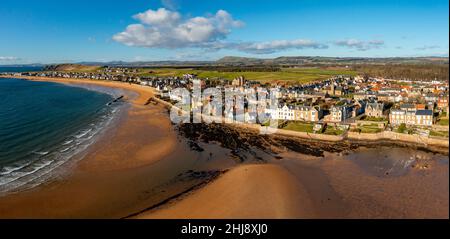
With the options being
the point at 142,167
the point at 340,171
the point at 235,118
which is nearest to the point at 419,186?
the point at 340,171

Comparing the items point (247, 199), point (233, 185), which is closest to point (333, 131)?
point (233, 185)

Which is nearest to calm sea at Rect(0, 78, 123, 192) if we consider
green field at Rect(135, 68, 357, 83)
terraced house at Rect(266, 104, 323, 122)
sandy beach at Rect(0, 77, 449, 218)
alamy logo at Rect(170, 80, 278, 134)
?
sandy beach at Rect(0, 77, 449, 218)

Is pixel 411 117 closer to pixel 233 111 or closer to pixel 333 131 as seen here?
pixel 333 131

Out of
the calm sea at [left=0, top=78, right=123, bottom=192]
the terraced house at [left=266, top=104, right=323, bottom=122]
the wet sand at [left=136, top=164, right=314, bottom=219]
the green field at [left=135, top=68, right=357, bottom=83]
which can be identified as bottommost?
the wet sand at [left=136, top=164, right=314, bottom=219]

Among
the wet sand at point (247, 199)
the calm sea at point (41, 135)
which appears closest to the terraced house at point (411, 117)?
the wet sand at point (247, 199)

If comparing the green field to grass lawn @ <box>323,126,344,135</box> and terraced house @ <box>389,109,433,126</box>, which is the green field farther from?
grass lawn @ <box>323,126,344,135</box>
